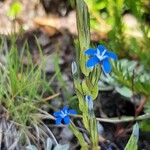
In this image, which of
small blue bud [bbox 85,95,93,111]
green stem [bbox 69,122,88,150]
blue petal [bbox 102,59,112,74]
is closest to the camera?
blue petal [bbox 102,59,112,74]

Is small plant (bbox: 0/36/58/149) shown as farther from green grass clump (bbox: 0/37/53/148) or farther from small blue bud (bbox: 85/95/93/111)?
small blue bud (bbox: 85/95/93/111)

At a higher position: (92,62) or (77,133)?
(92,62)

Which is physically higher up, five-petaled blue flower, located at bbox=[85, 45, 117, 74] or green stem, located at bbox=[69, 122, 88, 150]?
five-petaled blue flower, located at bbox=[85, 45, 117, 74]

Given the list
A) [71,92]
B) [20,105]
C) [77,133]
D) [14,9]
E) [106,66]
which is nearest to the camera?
[106,66]

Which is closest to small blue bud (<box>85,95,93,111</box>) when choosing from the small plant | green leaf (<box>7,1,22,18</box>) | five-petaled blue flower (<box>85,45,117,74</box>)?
five-petaled blue flower (<box>85,45,117,74</box>)

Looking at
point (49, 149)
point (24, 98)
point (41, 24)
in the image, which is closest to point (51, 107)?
point (24, 98)

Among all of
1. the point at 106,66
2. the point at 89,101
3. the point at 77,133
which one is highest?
the point at 106,66

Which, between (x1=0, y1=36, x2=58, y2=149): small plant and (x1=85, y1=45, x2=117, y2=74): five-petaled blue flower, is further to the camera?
(x1=0, y1=36, x2=58, y2=149): small plant

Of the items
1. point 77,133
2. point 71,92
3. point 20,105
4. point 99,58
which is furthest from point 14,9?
point 99,58

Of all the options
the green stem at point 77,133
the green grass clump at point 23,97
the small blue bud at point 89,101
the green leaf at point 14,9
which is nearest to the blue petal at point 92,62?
the small blue bud at point 89,101

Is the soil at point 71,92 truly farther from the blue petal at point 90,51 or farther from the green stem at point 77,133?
the blue petal at point 90,51

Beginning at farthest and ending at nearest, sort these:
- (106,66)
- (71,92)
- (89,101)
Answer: (71,92) < (89,101) < (106,66)

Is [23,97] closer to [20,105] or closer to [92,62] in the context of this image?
[20,105]

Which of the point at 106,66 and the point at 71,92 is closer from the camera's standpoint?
the point at 106,66
